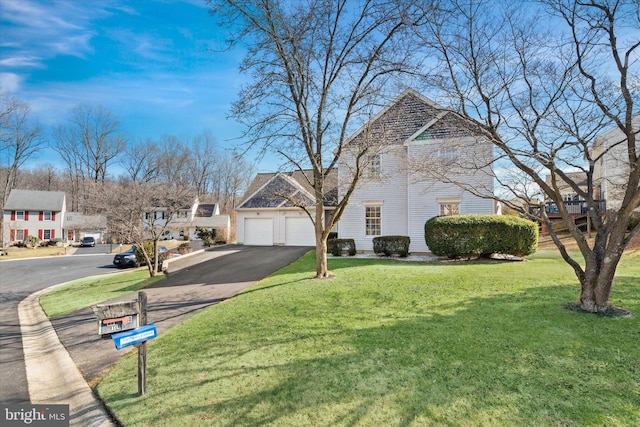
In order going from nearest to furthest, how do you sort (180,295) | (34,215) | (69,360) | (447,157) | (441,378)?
(441,378)
(69,360)
(180,295)
(447,157)
(34,215)

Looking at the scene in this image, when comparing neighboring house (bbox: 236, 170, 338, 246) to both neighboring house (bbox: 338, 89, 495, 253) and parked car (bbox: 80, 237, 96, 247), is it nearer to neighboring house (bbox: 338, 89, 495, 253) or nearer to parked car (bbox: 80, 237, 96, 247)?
neighboring house (bbox: 338, 89, 495, 253)

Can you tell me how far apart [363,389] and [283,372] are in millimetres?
1105

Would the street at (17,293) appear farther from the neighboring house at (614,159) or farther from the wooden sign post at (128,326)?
the neighboring house at (614,159)

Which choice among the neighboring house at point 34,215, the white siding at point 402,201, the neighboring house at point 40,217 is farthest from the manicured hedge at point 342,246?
the neighboring house at point 34,215

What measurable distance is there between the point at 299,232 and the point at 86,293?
1334 cm

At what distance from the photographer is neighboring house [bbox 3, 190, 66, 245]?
42.2 meters

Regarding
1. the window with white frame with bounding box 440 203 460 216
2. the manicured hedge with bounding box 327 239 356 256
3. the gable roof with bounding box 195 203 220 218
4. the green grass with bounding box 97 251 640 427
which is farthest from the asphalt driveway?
the gable roof with bounding box 195 203 220 218

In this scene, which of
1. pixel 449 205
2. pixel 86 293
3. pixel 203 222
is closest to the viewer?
pixel 86 293

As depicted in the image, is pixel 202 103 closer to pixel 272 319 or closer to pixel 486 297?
pixel 272 319

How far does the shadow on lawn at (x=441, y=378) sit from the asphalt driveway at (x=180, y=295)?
2.24 m

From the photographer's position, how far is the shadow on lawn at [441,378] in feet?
10.9

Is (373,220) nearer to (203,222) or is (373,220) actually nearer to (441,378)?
(441,378)

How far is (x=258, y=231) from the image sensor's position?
2436 centimetres

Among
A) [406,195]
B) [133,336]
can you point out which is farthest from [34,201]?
[133,336]
